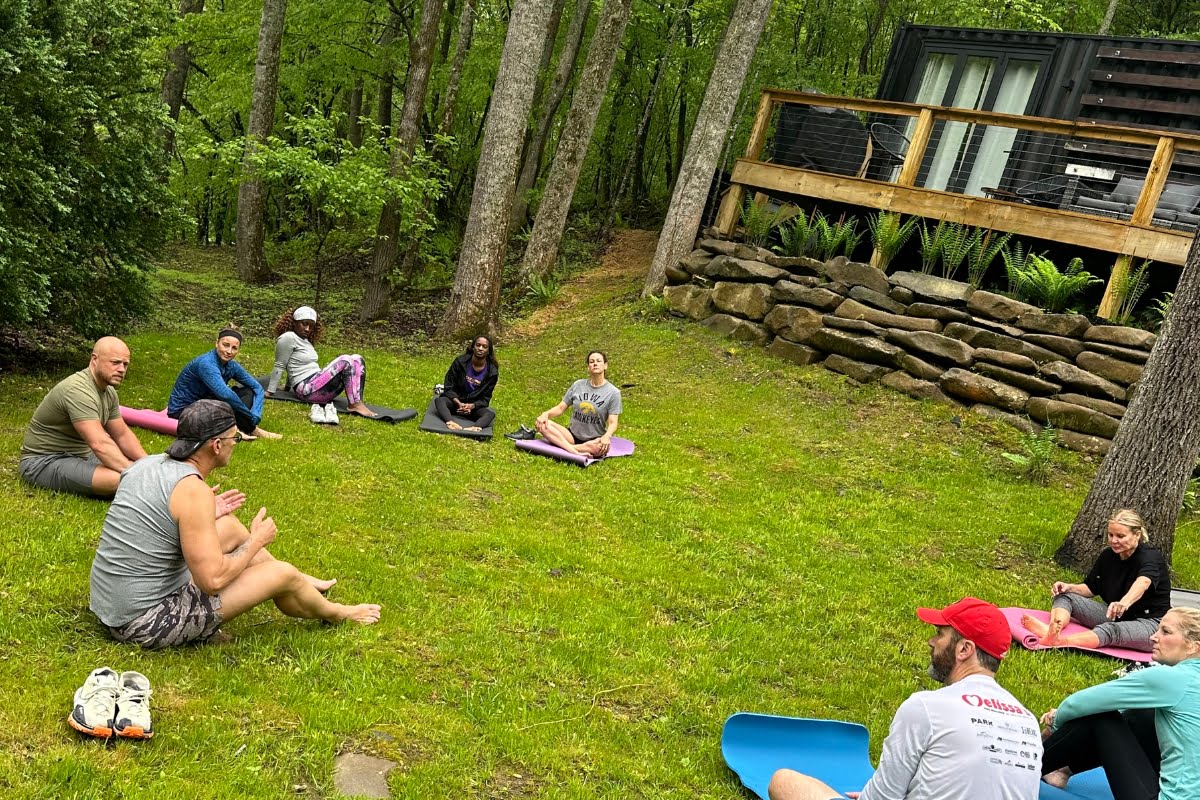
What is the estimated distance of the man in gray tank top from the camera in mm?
4262

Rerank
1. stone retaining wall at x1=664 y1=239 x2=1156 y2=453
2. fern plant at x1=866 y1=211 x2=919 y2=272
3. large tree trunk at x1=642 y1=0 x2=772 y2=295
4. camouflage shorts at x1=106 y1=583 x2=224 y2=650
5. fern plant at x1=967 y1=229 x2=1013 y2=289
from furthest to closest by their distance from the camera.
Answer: large tree trunk at x1=642 y1=0 x2=772 y2=295 → fern plant at x1=866 y1=211 x2=919 y2=272 → fern plant at x1=967 y1=229 x2=1013 y2=289 → stone retaining wall at x1=664 y1=239 x2=1156 y2=453 → camouflage shorts at x1=106 y1=583 x2=224 y2=650

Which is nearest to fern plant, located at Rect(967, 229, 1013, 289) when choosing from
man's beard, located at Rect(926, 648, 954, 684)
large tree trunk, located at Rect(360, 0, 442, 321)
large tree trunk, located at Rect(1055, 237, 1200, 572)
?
large tree trunk, located at Rect(1055, 237, 1200, 572)

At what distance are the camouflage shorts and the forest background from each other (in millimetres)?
4942

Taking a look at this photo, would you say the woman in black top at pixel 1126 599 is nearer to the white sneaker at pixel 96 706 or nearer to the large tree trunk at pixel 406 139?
the white sneaker at pixel 96 706

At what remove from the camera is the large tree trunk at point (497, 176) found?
535 inches

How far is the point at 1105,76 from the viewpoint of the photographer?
1580cm

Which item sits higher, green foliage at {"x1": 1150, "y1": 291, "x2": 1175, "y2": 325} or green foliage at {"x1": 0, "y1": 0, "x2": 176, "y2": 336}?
green foliage at {"x1": 1150, "y1": 291, "x2": 1175, "y2": 325}

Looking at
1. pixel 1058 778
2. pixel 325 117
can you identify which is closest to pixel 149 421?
pixel 1058 778

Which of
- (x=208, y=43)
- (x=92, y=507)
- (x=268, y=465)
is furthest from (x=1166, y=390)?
(x=208, y=43)

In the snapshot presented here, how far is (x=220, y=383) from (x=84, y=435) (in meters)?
2.01

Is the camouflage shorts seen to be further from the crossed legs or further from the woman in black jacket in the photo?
the woman in black jacket

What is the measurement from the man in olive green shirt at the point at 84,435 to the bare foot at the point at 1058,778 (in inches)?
231

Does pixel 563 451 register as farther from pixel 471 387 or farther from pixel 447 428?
pixel 471 387

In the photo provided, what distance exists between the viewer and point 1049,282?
1238 centimetres
